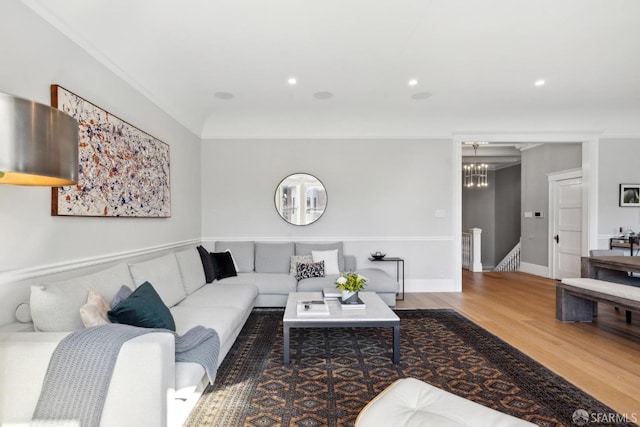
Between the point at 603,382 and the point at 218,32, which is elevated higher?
the point at 218,32

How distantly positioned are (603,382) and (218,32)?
413cm

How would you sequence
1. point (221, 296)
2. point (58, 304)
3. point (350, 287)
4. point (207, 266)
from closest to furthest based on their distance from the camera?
point (58, 304) < point (350, 287) < point (221, 296) < point (207, 266)

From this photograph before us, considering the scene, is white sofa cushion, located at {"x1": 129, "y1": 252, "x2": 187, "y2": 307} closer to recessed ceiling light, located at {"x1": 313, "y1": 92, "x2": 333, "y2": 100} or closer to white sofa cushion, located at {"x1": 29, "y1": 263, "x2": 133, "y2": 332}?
white sofa cushion, located at {"x1": 29, "y1": 263, "x2": 133, "y2": 332}

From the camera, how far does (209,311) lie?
276 centimetres

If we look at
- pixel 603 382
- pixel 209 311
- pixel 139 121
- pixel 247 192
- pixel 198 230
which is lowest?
pixel 603 382

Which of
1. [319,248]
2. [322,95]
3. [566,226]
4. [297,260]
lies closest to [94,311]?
[297,260]

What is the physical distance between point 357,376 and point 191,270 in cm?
213

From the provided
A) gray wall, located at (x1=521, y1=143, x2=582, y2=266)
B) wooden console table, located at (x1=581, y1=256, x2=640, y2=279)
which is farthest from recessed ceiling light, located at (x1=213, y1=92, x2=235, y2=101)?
gray wall, located at (x1=521, y1=143, x2=582, y2=266)

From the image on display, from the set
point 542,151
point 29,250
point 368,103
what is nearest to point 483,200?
point 542,151

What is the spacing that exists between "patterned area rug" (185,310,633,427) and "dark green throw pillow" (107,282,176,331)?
0.61 m

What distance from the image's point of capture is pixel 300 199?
5293mm

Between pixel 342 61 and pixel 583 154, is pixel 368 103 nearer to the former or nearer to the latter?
pixel 342 61

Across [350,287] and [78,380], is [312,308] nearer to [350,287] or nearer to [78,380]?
[350,287]

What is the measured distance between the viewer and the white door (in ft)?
19.9
